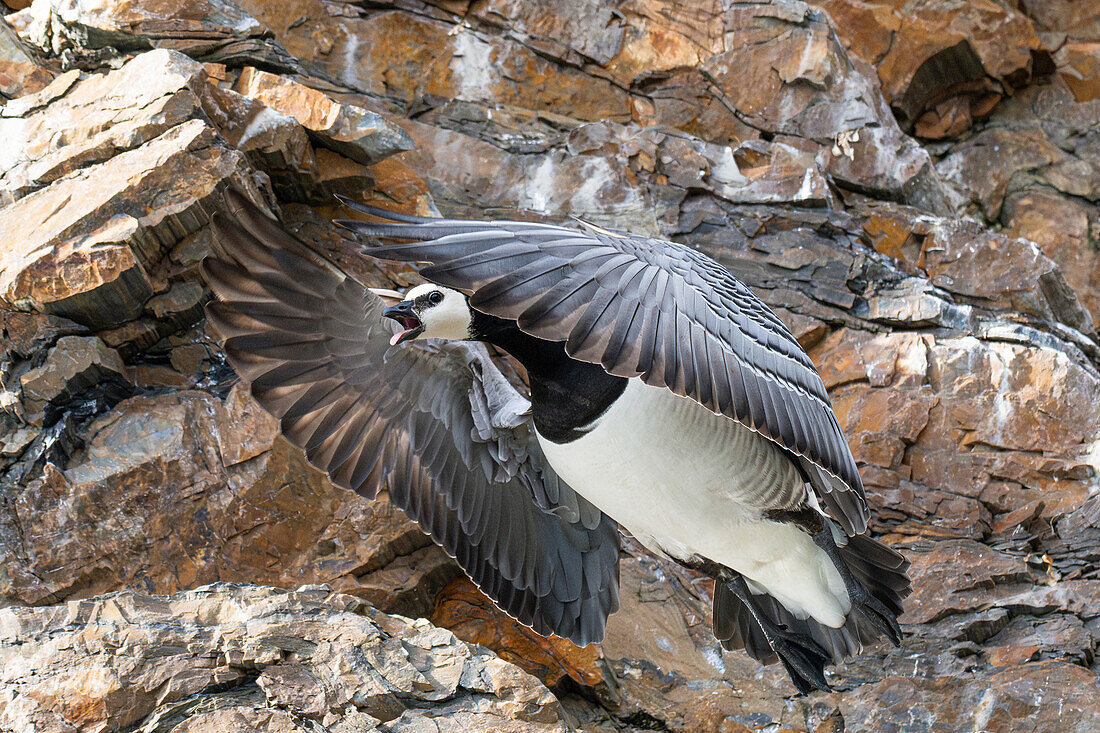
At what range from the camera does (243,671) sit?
10.9 ft

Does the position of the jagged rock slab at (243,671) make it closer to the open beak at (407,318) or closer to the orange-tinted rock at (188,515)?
the orange-tinted rock at (188,515)

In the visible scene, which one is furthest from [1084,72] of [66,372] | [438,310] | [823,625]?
[66,372]

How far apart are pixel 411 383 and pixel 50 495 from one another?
161 cm

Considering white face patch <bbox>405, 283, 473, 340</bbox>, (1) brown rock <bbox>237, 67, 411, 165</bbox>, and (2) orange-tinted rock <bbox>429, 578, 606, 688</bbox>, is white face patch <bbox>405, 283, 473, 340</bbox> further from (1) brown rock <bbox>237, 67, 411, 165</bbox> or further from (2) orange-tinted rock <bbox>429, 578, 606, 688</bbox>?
(1) brown rock <bbox>237, 67, 411, 165</bbox>

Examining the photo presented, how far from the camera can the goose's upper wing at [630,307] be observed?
8.61ft

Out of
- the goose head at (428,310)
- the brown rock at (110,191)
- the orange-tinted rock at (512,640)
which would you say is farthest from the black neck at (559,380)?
the brown rock at (110,191)

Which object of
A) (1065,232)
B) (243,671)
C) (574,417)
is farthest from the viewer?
(1065,232)

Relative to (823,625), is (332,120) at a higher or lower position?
higher

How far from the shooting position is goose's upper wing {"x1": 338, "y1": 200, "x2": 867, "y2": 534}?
8.61 feet

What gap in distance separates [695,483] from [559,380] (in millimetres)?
642

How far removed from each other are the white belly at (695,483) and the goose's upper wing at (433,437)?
493 mm

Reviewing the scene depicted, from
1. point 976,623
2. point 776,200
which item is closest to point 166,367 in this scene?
point 776,200

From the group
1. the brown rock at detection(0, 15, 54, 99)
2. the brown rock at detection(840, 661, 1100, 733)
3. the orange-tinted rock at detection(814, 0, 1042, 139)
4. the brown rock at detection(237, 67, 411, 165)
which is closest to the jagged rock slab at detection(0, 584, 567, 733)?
the brown rock at detection(840, 661, 1100, 733)

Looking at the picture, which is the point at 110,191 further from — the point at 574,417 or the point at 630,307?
the point at 630,307
